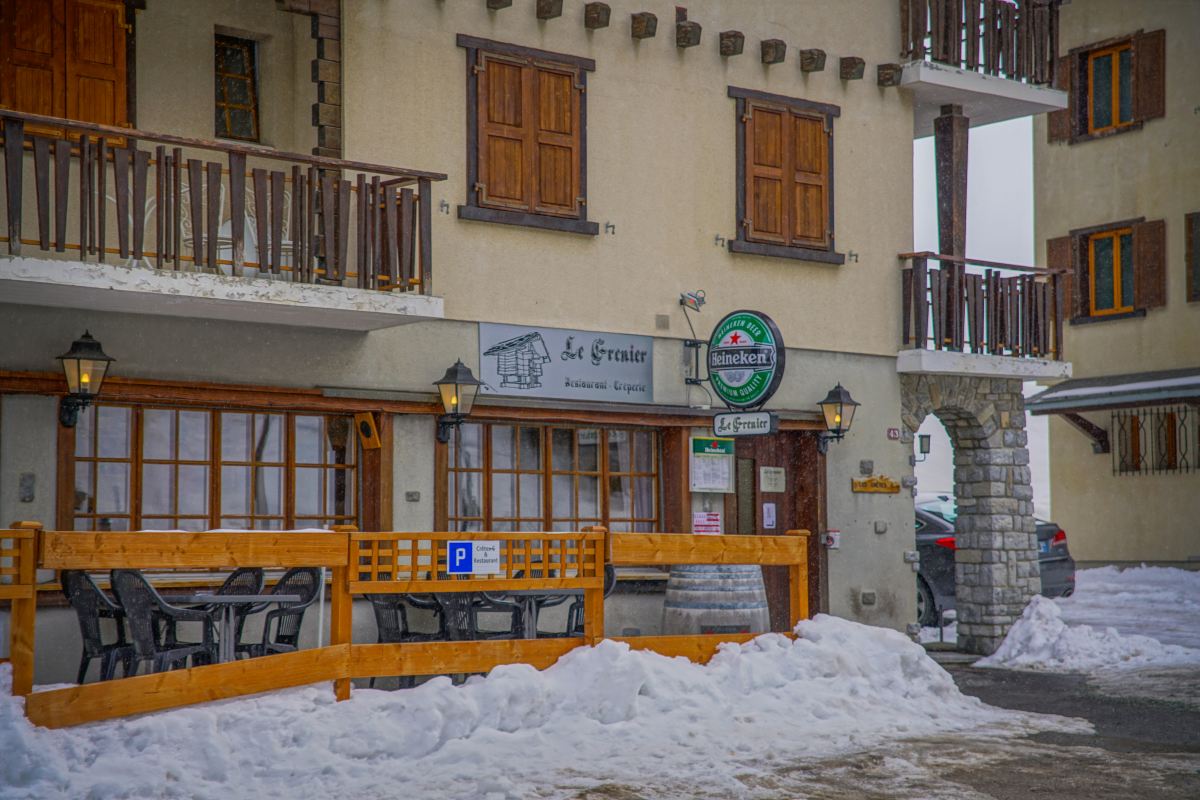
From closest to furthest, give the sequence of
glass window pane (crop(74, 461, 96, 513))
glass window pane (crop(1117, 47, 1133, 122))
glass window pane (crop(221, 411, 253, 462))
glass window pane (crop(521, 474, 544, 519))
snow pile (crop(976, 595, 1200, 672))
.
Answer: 1. glass window pane (crop(74, 461, 96, 513))
2. glass window pane (crop(221, 411, 253, 462))
3. glass window pane (crop(521, 474, 544, 519))
4. snow pile (crop(976, 595, 1200, 672))
5. glass window pane (crop(1117, 47, 1133, 122))

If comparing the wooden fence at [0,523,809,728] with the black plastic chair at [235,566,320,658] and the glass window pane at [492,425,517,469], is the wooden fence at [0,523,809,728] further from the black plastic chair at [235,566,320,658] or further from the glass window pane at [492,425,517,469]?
the glass window pane at [492,425,517,469]

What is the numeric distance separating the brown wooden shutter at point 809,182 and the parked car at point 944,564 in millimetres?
4138

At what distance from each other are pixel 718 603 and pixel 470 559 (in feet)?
8.99

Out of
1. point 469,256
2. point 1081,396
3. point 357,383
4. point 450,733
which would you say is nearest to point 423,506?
point 357,383

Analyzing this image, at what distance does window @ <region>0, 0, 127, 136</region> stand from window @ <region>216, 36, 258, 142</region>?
828 millimetres

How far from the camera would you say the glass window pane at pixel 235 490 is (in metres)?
9.94

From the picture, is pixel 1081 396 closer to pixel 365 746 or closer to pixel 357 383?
pixel 357 383

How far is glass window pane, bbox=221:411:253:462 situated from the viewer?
998 centimetres

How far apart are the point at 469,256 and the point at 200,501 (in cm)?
287

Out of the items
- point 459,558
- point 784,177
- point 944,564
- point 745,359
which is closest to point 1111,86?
point 944,564

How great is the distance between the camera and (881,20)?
1338 centimetres

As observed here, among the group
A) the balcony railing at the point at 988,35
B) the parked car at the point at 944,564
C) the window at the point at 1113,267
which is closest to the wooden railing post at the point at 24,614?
the balcony railing at the point at 988,35

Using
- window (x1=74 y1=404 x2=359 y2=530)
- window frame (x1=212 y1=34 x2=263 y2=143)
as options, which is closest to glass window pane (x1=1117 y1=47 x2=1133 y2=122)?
window frame (x1=212 y1=34 x2=263 y2=143)

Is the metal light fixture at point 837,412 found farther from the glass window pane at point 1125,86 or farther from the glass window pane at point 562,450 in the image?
the glass window pane at point 1125,86
